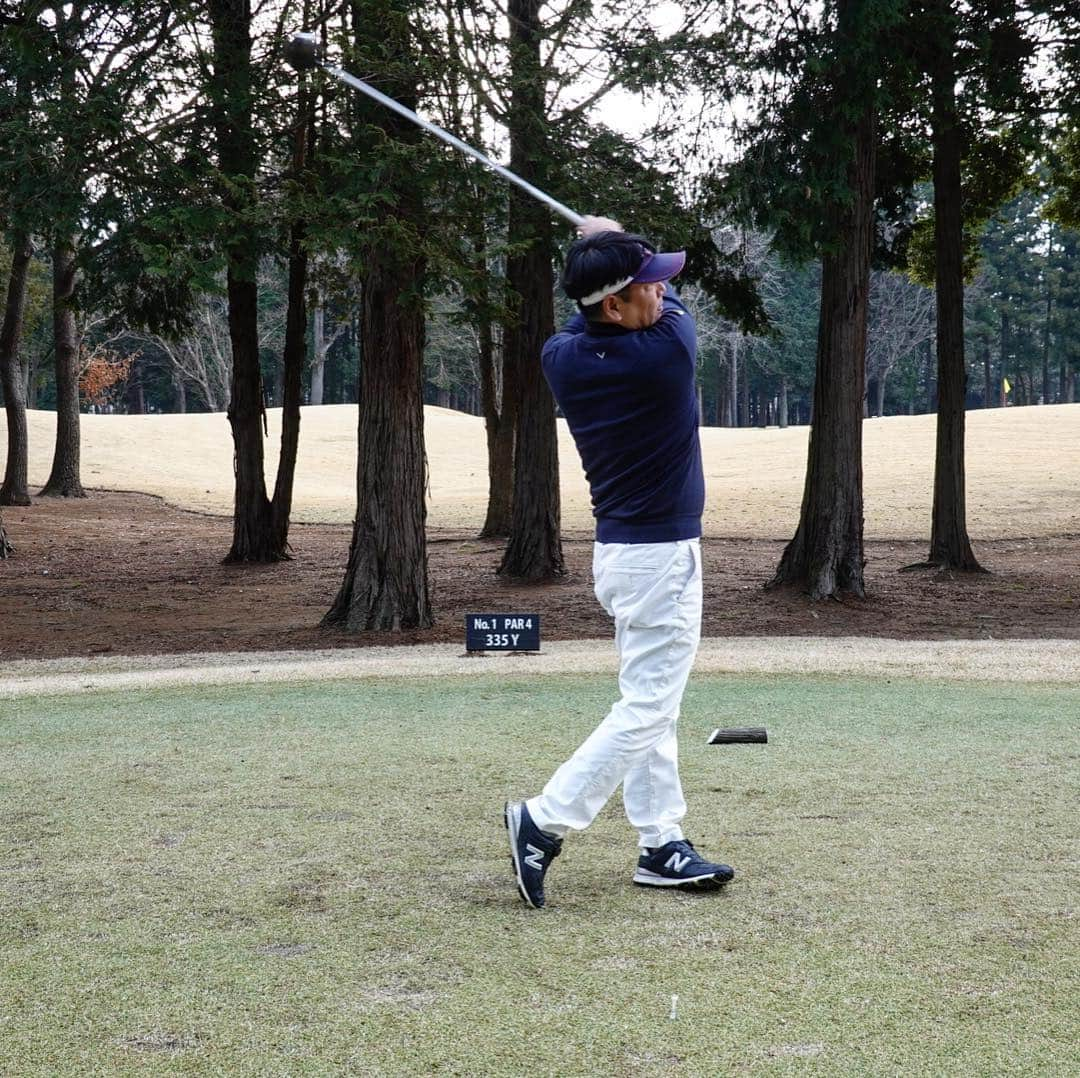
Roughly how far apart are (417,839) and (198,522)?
28.3 meters

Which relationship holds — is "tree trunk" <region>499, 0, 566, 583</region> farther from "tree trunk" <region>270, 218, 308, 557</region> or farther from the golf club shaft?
the golf club shaft

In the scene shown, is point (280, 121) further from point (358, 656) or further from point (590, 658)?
point (590, 658)

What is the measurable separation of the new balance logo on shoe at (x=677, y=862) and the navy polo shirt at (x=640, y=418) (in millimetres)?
1065

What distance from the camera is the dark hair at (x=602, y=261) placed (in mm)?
4324

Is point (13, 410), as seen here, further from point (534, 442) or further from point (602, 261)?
point (602, 261)

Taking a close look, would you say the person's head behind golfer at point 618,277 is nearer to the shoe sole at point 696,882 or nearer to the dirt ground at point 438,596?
the shoe sole at point 696,882

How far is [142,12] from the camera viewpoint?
16.2 metres


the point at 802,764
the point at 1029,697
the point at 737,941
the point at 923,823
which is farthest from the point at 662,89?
the point at 737,941

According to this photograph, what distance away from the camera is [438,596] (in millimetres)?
18188

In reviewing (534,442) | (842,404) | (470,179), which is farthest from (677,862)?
(534,442)

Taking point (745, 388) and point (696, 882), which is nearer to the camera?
point (696, 882)

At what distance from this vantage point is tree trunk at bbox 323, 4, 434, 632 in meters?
13.0

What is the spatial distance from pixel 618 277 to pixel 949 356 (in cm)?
1687

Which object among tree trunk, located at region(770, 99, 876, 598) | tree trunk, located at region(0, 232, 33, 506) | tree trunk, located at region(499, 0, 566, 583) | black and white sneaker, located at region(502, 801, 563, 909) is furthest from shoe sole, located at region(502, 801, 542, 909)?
tree trunk, located at region(0, 232, 33, 506)
